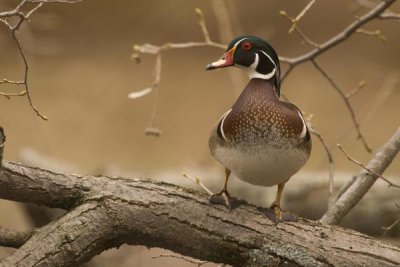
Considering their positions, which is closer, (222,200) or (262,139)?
(262,139)

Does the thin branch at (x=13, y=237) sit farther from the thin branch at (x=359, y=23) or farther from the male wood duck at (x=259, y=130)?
the thin branch at (x=359, y=23)

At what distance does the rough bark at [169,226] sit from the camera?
68.8 inches

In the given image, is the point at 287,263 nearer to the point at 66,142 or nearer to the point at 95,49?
the point at 66,142

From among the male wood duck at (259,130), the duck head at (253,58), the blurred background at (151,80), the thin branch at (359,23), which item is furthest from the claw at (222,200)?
the blurred background at (151,80)

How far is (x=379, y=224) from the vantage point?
10.5 ft

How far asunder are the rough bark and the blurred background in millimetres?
3021

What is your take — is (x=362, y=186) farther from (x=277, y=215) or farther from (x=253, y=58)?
(x=253, y=58)

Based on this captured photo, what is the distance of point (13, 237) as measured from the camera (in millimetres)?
1820

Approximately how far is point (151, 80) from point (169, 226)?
3405 millimetres

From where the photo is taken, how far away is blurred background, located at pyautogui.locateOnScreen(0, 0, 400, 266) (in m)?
5.05

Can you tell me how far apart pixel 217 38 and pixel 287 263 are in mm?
3452

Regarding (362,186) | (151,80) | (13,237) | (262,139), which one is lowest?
(151,80)

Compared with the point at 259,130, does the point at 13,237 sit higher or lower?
lower

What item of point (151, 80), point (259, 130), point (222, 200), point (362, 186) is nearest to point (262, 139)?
point (259, 130)
